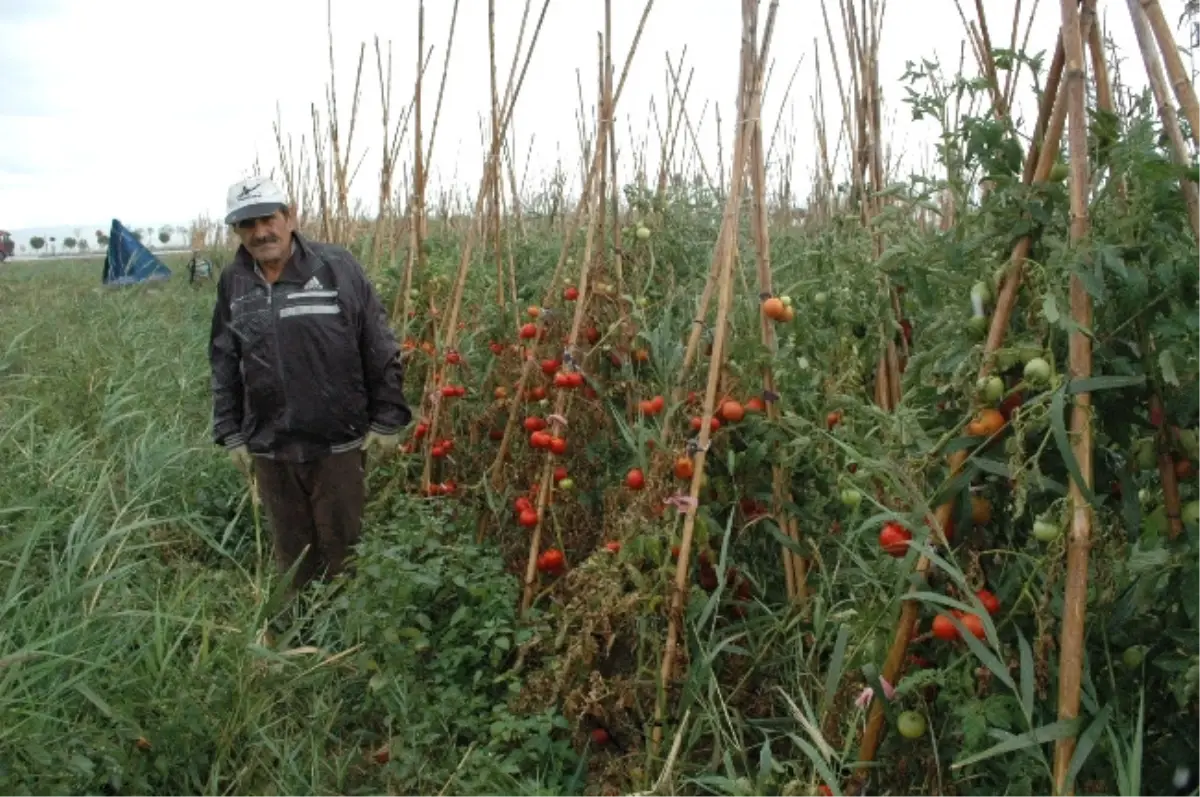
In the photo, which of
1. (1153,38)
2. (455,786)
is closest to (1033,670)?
(1153,38)

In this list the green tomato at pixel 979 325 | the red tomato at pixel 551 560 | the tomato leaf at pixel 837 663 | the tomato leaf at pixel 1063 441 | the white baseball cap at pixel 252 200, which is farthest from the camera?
the white baseball cap at pixel 252 200

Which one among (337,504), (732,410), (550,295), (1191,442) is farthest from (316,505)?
(1191,442)

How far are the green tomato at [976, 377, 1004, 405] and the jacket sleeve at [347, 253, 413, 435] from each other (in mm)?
2155

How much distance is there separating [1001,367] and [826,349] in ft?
3.05

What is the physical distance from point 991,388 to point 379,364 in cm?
221

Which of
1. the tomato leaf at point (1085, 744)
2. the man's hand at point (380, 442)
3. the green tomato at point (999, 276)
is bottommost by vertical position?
the tomato leaf at point (1085, 744)

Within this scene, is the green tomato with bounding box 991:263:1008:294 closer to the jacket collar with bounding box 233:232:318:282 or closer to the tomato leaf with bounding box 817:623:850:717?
the tomato leaf with bounding box 817:623:850:717

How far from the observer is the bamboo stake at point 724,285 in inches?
87.9

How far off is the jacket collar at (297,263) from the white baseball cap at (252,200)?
5.2 inches

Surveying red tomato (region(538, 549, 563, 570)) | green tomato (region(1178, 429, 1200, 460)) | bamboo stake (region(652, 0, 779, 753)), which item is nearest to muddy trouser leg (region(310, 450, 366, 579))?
red tomato (region(538, 549, 563, 570))

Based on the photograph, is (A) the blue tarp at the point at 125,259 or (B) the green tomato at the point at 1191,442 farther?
(A) the blue tarp at the point at 125,259

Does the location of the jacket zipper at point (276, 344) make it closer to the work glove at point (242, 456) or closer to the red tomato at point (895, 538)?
the work glove at point (242, 456)

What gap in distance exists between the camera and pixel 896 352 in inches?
98.2

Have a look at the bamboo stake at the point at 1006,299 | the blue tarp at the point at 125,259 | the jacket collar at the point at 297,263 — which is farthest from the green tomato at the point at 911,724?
the blue tarp at the point at 125,259
